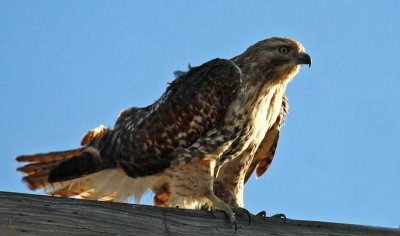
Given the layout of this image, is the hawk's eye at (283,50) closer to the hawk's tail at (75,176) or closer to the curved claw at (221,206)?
the curved claw at (221,206)

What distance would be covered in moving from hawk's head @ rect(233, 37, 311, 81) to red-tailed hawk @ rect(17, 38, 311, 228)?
0.05 feet

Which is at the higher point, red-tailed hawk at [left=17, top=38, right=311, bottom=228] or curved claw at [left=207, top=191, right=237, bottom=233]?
red-tailed hawk at [left=17, top=38, right=311, bottom=228]

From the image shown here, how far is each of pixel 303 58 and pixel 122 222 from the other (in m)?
3.24

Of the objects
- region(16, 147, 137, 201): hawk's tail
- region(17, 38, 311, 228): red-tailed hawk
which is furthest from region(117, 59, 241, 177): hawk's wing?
region(16, 147, 137, 201): hawk's tail

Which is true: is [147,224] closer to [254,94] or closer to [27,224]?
[27,224]

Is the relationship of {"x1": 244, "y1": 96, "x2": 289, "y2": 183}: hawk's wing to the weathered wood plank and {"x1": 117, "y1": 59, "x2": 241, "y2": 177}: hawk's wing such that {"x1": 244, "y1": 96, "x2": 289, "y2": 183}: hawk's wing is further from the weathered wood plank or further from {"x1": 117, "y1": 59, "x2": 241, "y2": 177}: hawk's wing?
the weathered wood plank

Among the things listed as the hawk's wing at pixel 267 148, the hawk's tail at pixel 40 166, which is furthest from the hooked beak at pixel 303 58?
the hawk's tail at pixel 40 166

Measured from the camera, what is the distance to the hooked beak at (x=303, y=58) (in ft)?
20.0

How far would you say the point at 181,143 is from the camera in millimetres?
5840

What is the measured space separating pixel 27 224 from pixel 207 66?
10.8 feet

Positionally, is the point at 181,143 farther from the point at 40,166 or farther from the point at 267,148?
the point at 40,166

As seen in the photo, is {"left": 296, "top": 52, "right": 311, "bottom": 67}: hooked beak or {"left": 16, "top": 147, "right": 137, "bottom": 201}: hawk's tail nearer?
{"left": 16, "top": 147, "right": 137, "bottom": 201}: hawk's tail

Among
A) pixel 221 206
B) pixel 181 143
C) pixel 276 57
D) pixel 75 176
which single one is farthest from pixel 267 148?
pixel 75 176

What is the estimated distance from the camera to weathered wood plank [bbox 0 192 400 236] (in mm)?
2959
